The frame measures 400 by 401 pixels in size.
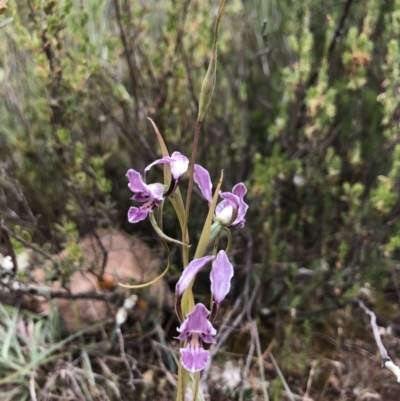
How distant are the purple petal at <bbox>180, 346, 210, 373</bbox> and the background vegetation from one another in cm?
66

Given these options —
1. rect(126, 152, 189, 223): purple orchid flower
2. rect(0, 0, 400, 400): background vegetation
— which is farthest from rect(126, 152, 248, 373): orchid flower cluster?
rect(0, 0, 400, 400): background vegetation

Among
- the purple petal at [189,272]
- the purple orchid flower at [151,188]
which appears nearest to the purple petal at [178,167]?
the purple orchid flower at [151,188]

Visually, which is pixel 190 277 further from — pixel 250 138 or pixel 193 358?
pixel 250 138

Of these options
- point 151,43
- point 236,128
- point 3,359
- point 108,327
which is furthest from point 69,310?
point 151,43

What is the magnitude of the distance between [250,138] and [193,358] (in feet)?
4.26

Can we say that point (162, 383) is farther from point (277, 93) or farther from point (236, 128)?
point (277, 93)

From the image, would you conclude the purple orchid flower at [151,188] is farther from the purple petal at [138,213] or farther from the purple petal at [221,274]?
the purple petal at [221,274]

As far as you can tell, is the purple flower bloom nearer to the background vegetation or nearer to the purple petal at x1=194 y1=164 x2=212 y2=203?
the purple petal at x1=194 y1=164 x2=212 y2=203

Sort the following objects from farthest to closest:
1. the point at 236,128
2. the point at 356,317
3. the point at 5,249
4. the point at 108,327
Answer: the point at 236,128, the point at 356,317, the point at 108,327, the point at 5,249

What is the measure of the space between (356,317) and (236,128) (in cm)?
85

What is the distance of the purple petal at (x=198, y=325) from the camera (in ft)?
2.13

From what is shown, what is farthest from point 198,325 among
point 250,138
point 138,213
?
point 250,138

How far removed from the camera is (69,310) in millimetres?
1525

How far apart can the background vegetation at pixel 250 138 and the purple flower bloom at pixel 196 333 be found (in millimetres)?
665
